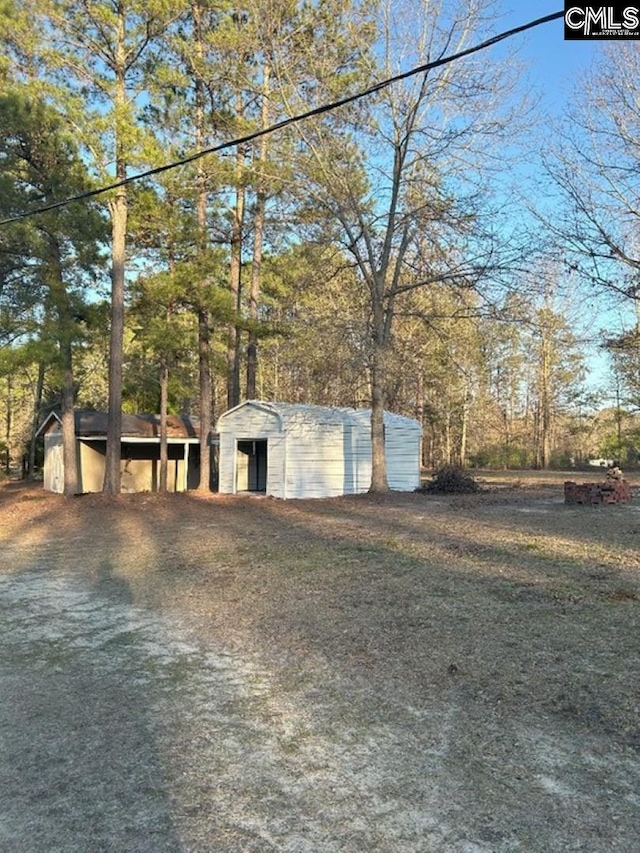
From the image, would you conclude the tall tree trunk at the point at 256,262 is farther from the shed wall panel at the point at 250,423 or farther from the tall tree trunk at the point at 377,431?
the tall tree trunk at the point at 377,431

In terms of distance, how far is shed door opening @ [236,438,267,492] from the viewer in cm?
2038

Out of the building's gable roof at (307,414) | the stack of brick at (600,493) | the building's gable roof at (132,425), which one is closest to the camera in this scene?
the stack of brick at (600,493)

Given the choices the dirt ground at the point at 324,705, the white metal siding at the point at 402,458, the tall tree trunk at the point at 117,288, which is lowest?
the dirt ground at the point at 324,705

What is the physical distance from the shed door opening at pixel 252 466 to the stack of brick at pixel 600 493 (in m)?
9.49

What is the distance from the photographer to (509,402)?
41.2 m

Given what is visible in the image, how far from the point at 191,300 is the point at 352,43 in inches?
305

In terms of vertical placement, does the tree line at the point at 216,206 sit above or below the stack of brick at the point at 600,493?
above

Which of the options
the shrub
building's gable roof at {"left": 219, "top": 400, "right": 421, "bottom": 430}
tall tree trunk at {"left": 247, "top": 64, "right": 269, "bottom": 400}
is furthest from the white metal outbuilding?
tall tree trunk at {"left": 247, "top": 64, "right": 269, "bottom": 400}

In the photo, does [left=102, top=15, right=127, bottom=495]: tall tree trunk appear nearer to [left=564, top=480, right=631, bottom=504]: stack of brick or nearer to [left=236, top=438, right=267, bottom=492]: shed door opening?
[left=236, top=438, right=267, bottom=492]: shed door opening

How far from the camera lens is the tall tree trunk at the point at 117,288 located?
51.1ft

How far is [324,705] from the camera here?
11.3ft

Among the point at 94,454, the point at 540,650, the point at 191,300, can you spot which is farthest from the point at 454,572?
the point at 94,454

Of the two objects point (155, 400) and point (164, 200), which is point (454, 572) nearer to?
point (164, 200)

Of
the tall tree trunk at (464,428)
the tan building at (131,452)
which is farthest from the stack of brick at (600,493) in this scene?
the tall tree trunk at (464,428)
